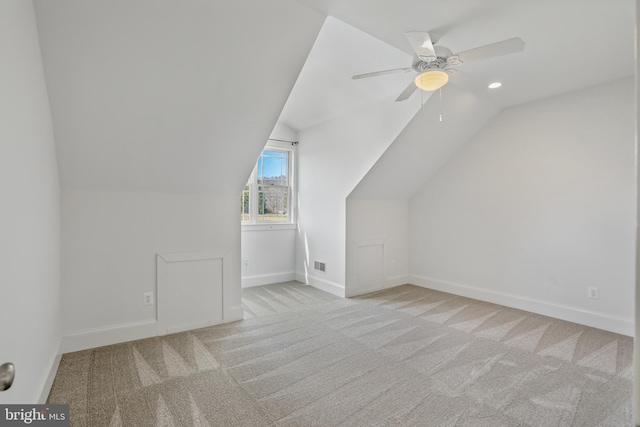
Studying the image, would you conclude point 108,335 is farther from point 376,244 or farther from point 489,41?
point 489,41

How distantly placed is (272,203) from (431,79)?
338 cm

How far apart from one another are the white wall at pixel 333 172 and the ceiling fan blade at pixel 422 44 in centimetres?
123

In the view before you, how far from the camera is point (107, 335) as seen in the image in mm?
2676

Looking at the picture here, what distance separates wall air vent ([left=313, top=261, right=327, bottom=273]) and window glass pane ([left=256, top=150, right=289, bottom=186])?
1491 millimetres

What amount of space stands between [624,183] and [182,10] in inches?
164

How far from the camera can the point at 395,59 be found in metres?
2.77

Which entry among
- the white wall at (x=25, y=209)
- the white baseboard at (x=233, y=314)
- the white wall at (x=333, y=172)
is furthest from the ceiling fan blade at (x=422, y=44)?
the white baseboard at (x=233, y=314)

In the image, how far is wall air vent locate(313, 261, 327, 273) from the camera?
14.9 feet

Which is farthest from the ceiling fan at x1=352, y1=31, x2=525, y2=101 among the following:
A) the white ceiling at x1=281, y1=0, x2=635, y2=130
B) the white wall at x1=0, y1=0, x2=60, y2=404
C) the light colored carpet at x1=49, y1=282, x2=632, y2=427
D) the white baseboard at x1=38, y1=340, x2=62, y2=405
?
the white baseboard at x1=38, y1=340, x2=62, y2=405

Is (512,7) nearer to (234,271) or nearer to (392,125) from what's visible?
(392,125)

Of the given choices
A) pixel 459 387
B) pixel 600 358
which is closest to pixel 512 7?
pixel 459 387

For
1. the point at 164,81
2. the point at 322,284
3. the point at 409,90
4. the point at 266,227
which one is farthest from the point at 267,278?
the point at 409,90

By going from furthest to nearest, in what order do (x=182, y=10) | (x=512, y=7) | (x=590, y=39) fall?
(x=590, y=39) → (x=512, y=7) → (x=182, y=10)

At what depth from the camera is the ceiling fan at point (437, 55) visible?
1.80m
